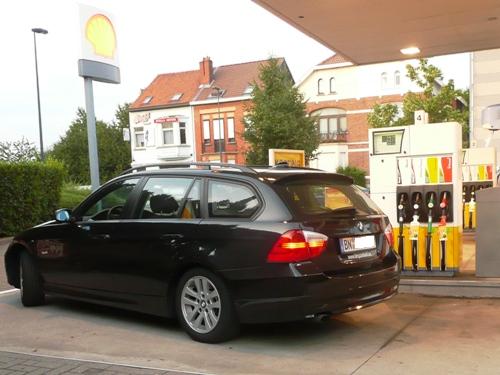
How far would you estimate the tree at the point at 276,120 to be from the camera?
3228 cm

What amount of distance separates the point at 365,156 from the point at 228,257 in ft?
146

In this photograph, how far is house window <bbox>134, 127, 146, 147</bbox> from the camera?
5356cm

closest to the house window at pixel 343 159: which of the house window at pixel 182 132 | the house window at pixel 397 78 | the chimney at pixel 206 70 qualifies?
the house window at pixel 397 78

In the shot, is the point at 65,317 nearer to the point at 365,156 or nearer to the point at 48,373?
the point at 48,373

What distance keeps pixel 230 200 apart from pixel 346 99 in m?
44.7

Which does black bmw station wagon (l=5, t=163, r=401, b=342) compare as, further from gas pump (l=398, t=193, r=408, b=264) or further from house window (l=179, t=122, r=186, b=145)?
house window (l=179, t=122, r=186, b=145)

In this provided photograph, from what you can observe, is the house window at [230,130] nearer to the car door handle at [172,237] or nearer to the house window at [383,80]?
the house window at [383,80]

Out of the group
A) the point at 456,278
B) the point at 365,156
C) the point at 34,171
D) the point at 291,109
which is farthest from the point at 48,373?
the point at 365,156

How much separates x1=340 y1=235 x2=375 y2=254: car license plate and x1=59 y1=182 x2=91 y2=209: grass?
14.3m

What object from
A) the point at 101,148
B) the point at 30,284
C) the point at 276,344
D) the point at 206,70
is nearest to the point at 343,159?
the point at 206,70

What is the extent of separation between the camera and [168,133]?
2057 inches

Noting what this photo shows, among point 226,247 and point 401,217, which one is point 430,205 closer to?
point 401,217

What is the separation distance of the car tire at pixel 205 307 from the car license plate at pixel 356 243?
3.64 ft

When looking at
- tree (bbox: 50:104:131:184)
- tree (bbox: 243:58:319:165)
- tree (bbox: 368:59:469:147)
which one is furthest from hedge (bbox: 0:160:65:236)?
tree (bbox: 50:104:131:184)
